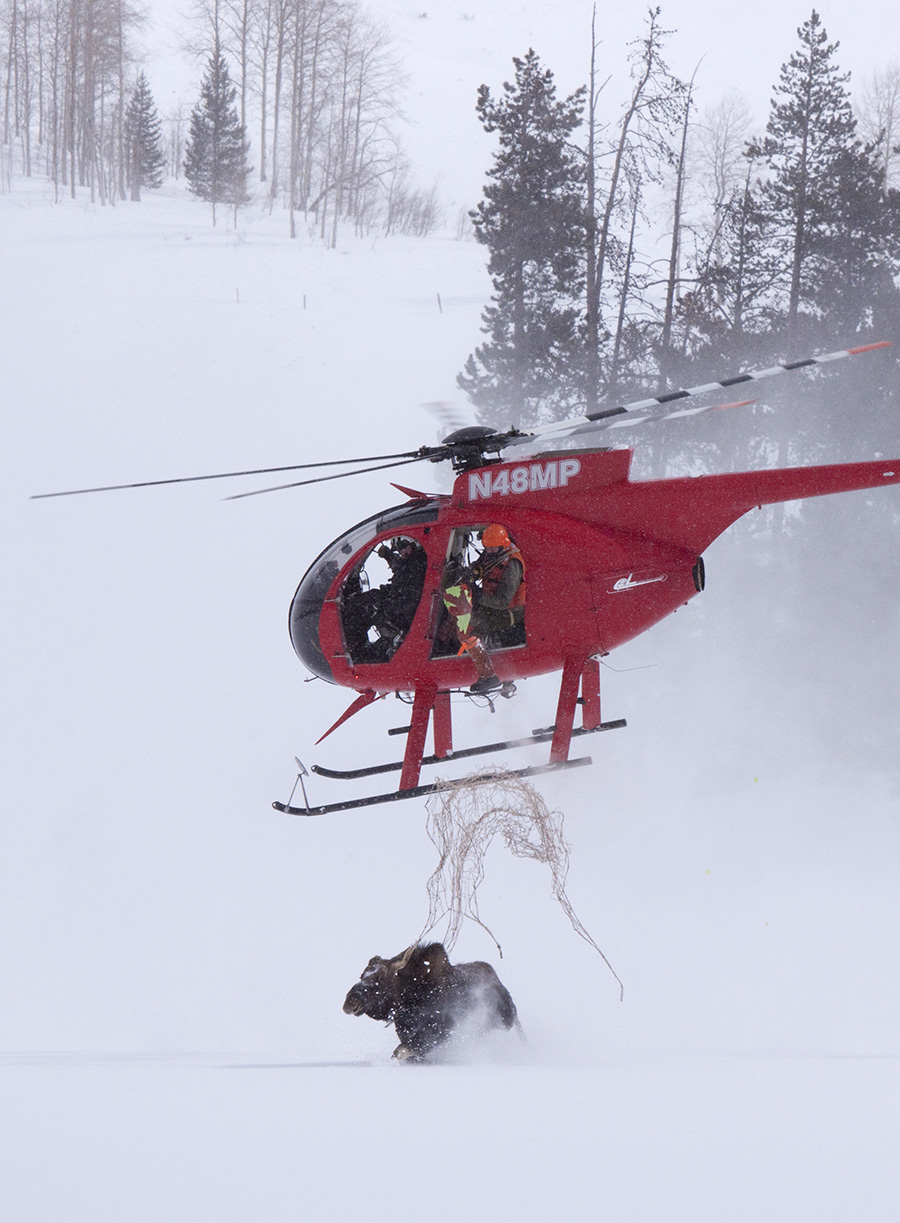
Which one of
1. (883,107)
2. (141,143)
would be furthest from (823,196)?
(141,143)

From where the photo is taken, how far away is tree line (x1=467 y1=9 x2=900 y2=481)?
17016 millimetres

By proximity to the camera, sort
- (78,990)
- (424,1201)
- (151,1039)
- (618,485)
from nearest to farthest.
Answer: (424,1201) → (618,485) → (151,1039) → (78,990)

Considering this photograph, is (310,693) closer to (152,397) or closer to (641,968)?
(641,968)

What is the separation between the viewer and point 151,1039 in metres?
9.11

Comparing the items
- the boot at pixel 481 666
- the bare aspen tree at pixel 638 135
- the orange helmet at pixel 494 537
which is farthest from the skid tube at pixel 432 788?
the bare aspen tree at pixel 638 135

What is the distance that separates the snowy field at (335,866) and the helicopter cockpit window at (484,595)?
109 inches

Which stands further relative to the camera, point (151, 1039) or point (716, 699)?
point (716, 699)

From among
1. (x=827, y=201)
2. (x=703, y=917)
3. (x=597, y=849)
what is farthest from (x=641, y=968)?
(x=827, y=201)

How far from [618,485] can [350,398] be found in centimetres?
1732

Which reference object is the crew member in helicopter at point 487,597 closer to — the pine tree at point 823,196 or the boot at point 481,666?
the boot at point 481,666

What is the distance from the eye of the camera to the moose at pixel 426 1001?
662 centimetres

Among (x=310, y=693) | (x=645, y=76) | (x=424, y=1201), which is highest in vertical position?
(x=645, y=76)

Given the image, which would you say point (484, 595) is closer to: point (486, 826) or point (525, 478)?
point (525, 478)

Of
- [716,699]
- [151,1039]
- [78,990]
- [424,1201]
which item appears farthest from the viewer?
[716,699]
